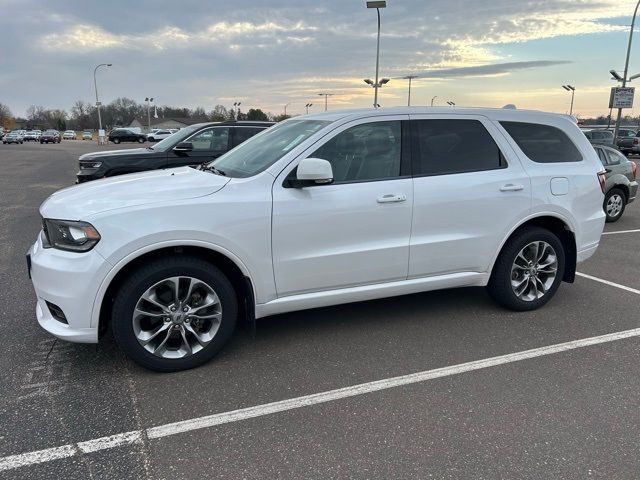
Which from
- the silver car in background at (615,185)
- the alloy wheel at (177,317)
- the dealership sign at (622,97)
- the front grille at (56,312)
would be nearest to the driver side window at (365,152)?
the alloy wheel at (177,317)

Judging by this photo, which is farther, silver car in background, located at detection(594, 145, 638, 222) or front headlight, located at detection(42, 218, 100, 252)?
silver car in background, located at detection(594, 145, 638, 222)

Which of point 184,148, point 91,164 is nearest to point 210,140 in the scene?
point 184,148

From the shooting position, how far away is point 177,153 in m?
8.85

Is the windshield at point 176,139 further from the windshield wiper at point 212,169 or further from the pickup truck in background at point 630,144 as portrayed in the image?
the pickup truck in background at point 630,144

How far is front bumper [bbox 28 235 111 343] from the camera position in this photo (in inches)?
124

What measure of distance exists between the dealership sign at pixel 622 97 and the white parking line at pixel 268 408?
28274 mm

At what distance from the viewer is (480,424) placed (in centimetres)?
290

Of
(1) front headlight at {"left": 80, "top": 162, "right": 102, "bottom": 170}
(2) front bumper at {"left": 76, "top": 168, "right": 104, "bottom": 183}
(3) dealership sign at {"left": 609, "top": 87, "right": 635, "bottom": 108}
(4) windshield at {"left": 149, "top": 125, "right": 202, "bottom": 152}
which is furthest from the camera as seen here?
(3) dealership sign at {"left": 609, "top": 87, "right": 635, "bottom": 108}

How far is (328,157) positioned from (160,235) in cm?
140

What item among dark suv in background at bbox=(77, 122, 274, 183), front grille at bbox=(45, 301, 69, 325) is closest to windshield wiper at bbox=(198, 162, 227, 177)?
front grille at bbox=(45, 301, 69, 325)

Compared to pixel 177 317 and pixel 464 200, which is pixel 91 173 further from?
pixel 464 200

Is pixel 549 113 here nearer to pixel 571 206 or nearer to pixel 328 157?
pixel 571 206

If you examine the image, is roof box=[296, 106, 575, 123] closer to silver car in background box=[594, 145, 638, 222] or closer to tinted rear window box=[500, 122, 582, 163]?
tinted rear window box=[500, 122, 582, 163]

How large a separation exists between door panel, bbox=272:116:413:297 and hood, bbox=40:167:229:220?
58 centimetres
